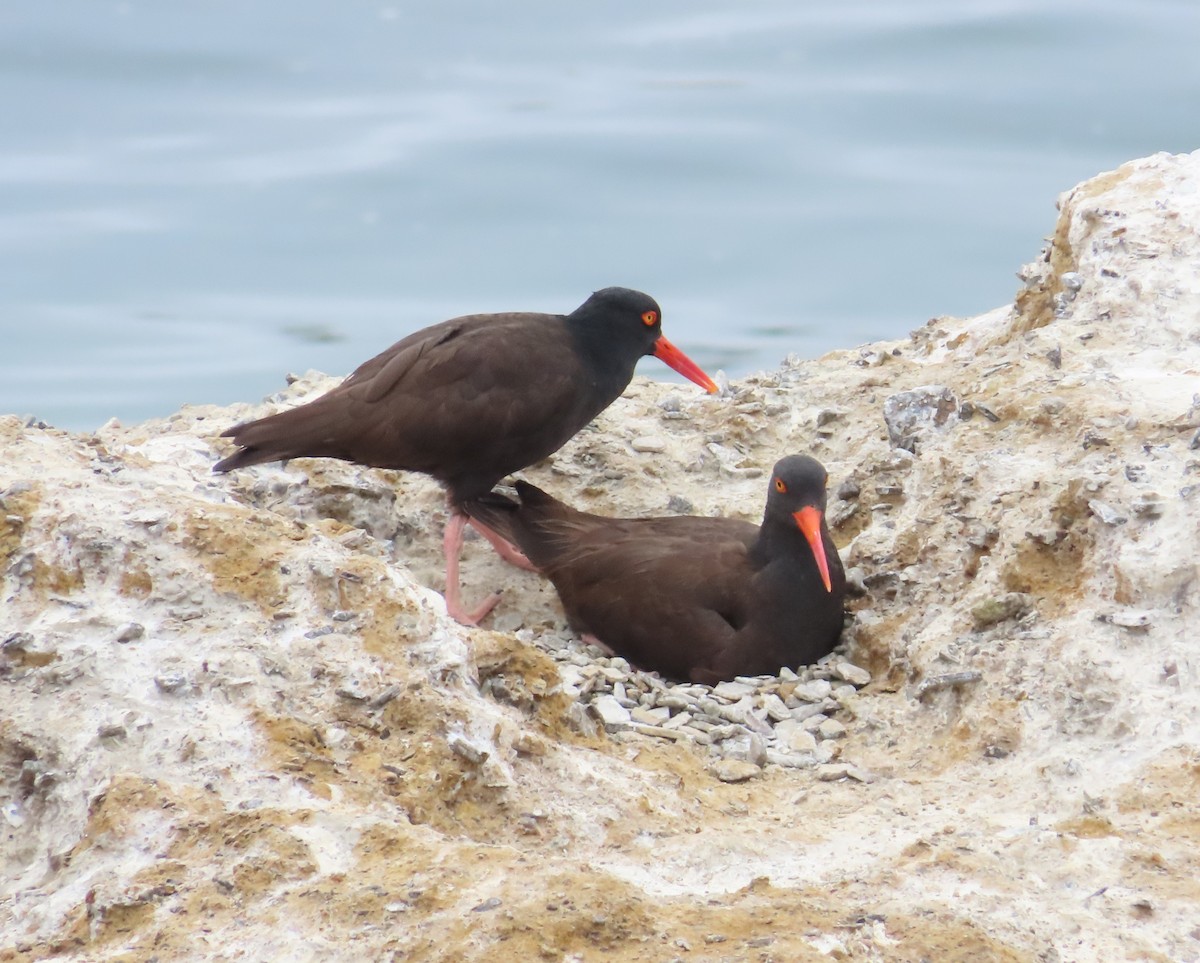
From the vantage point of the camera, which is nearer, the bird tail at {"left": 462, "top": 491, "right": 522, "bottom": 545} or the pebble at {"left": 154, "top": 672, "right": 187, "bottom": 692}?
the pebble at {"left": 154, "top": 672, "right": 187, "bottom": 692}

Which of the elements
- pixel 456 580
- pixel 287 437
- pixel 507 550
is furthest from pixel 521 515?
pixel 287 437

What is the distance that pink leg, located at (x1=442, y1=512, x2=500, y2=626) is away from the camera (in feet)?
20.9

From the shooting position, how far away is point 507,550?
22.3 ft

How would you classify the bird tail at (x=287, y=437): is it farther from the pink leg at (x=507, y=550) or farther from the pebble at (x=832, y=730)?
the pebble at (x=832, y=730)

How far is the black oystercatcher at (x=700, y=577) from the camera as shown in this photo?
575 cm

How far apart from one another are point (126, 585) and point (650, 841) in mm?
1590

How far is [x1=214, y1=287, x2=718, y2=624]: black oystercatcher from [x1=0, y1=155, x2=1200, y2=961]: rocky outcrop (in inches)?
26.7

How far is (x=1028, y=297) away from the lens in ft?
22.3

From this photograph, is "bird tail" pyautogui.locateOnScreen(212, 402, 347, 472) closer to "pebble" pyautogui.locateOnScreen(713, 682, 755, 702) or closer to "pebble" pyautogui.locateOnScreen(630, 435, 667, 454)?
"pebble" pyautogui.locateOnScreen(630, 435, 667, 454)

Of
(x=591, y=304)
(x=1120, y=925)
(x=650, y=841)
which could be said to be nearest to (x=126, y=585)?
(x=650, y=841)

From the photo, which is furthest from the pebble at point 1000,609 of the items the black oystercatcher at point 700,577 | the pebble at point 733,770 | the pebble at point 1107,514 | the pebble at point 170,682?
the pebble at point 170,682

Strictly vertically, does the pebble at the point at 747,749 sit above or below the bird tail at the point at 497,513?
below

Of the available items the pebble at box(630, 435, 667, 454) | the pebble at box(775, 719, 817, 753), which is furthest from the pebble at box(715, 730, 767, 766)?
the pebble at box(630, 435, 667, 454)

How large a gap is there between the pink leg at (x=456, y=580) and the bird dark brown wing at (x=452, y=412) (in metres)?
0.13
